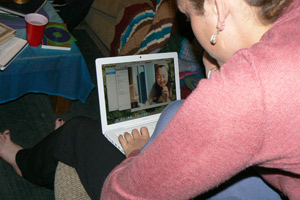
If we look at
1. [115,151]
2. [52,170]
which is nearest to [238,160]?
[115,151]

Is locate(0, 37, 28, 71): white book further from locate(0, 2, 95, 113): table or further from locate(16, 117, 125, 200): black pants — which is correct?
locate(16, 117, 125, 200): black pants

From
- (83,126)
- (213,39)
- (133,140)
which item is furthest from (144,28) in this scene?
(213,39)

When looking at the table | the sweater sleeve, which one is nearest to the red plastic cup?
the table

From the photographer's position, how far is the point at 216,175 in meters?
0.47

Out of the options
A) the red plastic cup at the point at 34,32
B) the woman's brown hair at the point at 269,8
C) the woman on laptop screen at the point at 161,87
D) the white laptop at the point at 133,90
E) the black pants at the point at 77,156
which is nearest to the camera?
the woman's brown hair at the point at 269,8

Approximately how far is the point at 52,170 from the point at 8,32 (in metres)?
0.72

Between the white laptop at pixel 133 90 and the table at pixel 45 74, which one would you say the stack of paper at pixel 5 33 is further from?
the white laptop at pixel 133 90

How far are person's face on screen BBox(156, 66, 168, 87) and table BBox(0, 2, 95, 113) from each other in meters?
0.52

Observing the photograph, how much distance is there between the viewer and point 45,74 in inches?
60.3

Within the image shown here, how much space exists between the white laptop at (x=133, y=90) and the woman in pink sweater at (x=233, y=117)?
541 millimetres

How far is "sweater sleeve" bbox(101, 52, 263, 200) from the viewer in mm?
427

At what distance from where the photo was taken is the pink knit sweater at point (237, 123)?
0.43 metres

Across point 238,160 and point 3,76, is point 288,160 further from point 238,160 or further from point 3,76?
point 3,76

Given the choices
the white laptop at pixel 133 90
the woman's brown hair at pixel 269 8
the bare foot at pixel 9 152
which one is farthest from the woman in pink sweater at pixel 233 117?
the bare foot at pixel 9 152
